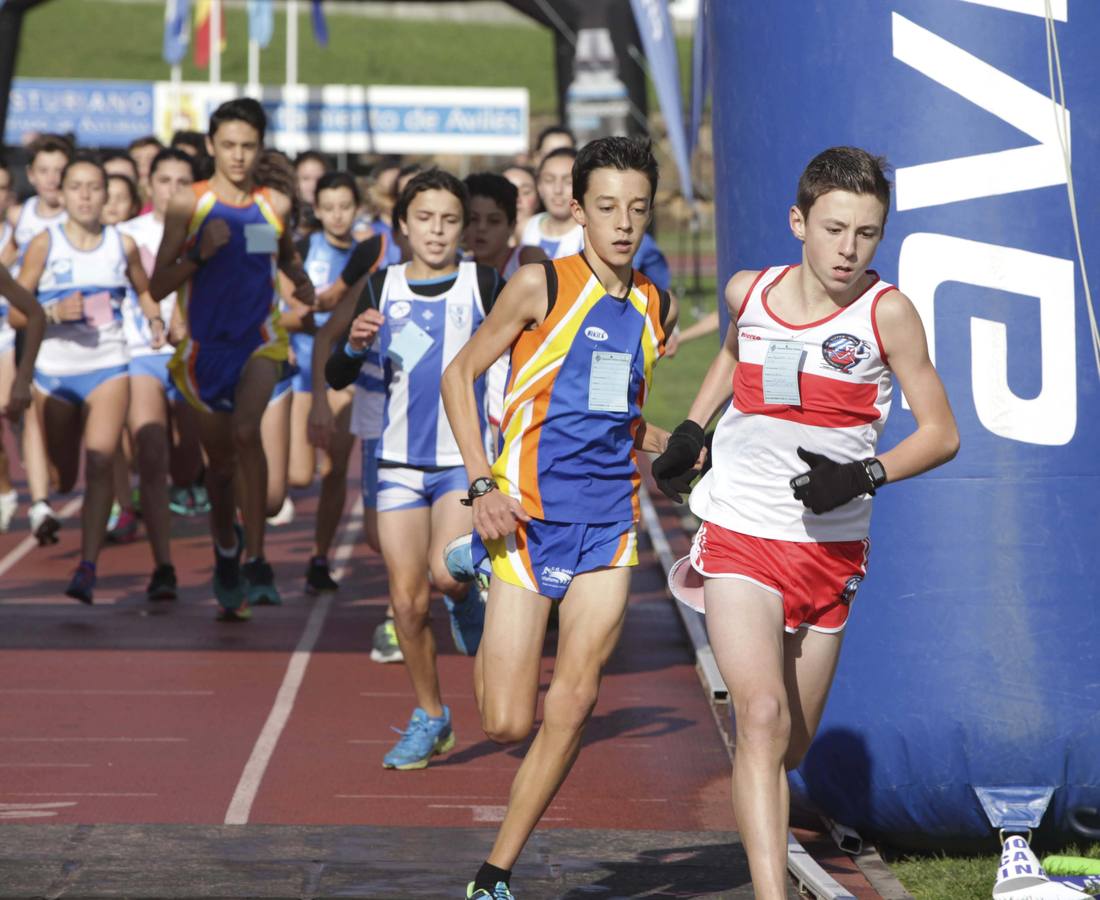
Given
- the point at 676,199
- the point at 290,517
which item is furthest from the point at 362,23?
the point at 290,517

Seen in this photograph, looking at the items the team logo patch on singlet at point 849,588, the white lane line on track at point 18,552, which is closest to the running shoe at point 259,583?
the white lane line on track at point 18,552

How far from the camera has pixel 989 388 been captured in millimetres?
5723

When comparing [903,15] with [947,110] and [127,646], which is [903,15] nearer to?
[947,110]

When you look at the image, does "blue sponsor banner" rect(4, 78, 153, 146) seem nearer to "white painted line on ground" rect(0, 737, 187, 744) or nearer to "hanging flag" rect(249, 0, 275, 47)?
"hanging flag" rect(249, 0, 275, 47)

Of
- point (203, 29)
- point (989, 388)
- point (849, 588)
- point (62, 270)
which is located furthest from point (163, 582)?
point (203, 29)

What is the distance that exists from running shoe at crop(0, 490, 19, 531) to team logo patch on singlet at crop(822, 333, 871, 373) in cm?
890

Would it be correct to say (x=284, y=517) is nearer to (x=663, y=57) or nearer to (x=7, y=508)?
(x=7, y=508)

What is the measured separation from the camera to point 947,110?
570 cm

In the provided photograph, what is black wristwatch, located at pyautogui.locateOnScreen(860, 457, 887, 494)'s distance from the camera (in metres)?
4.63

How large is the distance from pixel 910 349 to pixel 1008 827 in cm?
175

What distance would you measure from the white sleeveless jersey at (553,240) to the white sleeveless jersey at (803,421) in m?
3.99

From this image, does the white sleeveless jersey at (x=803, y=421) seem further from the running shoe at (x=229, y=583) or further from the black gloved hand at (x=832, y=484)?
the running shoe at (x=229, y=583)

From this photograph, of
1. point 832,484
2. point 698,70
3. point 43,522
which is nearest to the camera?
point 832,484

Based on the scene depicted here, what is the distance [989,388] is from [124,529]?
7824 mm
